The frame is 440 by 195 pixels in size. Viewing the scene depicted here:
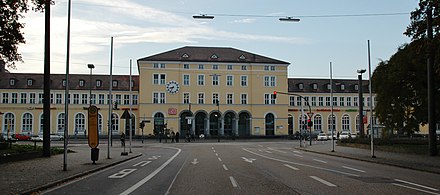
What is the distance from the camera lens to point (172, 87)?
95.6m

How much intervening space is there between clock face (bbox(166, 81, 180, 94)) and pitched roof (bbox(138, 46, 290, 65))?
486 centimetres

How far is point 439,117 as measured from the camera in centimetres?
3700

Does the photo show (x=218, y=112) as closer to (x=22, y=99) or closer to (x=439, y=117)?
(x=22, y=99)

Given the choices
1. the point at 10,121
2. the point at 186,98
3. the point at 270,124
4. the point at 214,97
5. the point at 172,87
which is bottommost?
the point at 270,124

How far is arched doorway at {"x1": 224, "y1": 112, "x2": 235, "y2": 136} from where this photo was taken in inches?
3883

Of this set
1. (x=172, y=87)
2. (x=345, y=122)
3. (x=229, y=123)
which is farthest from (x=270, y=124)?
(x=172, y=87)

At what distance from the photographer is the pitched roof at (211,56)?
3796 inches

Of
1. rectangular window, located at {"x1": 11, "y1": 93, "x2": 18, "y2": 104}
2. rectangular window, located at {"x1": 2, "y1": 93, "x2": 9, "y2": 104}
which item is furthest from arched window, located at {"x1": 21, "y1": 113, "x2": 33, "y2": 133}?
rectangular window, located at {"x1": 2, "y1": 93, "x2": 9, "y2": 104}

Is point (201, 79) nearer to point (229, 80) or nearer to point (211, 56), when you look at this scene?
point (211, 56)

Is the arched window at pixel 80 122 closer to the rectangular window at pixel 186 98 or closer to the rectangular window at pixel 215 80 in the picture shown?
the rectangular window at pixel 186 98

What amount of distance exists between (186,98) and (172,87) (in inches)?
145

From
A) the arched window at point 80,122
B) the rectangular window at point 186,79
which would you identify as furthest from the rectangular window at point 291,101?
the arched window at point 80,122

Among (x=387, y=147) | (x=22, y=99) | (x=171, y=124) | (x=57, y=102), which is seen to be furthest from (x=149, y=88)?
(x=387, y=147)

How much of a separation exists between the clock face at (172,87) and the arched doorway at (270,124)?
19806mm
